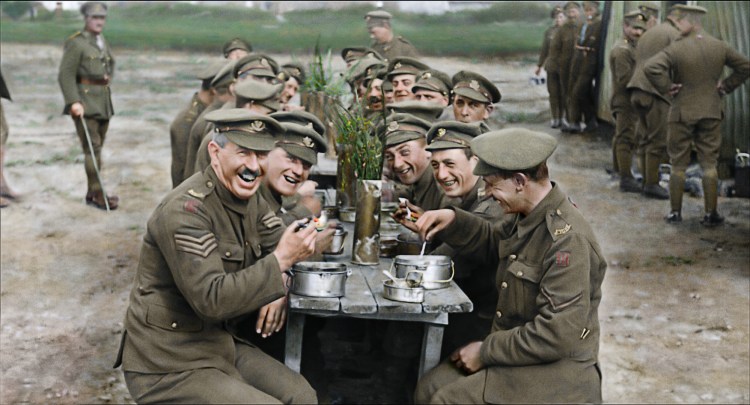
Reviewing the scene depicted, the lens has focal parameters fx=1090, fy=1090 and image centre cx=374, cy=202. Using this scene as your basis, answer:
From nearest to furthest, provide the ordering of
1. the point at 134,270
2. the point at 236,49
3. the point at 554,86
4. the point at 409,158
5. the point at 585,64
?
the point at 409,158, the point at 134,270, the point at 236,49, the point at 585,64, the point at 554,86

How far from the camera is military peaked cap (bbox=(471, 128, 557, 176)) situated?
4199 millimetres

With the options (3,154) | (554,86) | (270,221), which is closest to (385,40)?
(3,154)

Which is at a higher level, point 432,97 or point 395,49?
point 432,97

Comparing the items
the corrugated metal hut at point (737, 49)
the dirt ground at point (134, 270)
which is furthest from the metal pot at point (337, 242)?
the corrugated metal hut at point (737, 49)

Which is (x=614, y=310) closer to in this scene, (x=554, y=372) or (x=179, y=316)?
(x=554, y=372)

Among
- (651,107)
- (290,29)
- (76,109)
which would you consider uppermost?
(651,107)

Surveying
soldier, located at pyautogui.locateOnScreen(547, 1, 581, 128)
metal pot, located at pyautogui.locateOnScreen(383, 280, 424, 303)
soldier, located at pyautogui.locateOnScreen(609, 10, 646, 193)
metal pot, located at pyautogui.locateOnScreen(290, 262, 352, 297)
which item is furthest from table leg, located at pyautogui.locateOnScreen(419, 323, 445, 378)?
soldier, located at pyautogui.locateOnScreen(547, 1, 581, 128)

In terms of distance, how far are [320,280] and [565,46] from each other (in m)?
12.0

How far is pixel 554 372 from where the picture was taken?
164 inches

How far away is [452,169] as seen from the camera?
5125 mm

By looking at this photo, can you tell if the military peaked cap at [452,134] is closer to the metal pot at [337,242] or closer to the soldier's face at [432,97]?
the metal pot at [337,242]

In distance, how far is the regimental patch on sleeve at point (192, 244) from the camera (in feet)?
13.0

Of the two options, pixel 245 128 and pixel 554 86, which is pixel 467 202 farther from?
pixel 554 86

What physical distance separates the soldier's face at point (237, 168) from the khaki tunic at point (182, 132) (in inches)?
154
